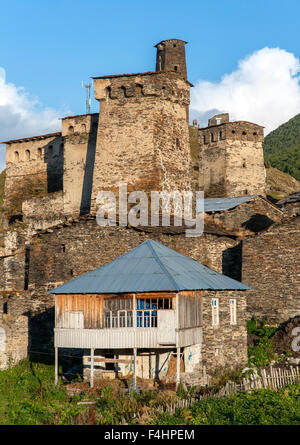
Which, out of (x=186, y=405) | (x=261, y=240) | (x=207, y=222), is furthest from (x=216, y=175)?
(x=186, y=405)

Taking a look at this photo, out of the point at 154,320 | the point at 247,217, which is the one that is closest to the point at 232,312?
the point at 154,320

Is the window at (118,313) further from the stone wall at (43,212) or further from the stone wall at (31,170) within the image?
the stone wall at (31,170)

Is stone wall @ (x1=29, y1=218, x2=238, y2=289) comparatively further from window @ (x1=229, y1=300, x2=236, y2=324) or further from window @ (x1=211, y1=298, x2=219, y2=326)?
window @ (x1=211, y1=298, x2=219, y2=326)

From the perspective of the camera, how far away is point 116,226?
90.8ft

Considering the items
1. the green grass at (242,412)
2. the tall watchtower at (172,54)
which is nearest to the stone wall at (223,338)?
the green grass at (242,412)

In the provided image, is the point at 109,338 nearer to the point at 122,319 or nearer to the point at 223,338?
the point at 122,319

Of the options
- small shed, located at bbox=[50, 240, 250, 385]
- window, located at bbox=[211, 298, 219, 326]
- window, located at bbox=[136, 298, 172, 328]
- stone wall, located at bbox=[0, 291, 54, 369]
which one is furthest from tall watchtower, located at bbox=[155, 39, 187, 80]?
window, located at bbox=[136, 298, 172, 328]

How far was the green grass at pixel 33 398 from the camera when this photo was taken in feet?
60.1

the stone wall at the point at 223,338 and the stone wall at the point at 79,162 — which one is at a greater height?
the stone wall at the point at 79,162

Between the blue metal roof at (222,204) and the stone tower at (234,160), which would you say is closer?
the blue metal roof at (222,204)

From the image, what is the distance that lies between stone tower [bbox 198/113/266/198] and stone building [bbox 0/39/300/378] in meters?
11.7

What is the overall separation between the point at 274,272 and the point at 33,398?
37.3ft

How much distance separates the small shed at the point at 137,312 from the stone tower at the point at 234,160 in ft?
80.5
